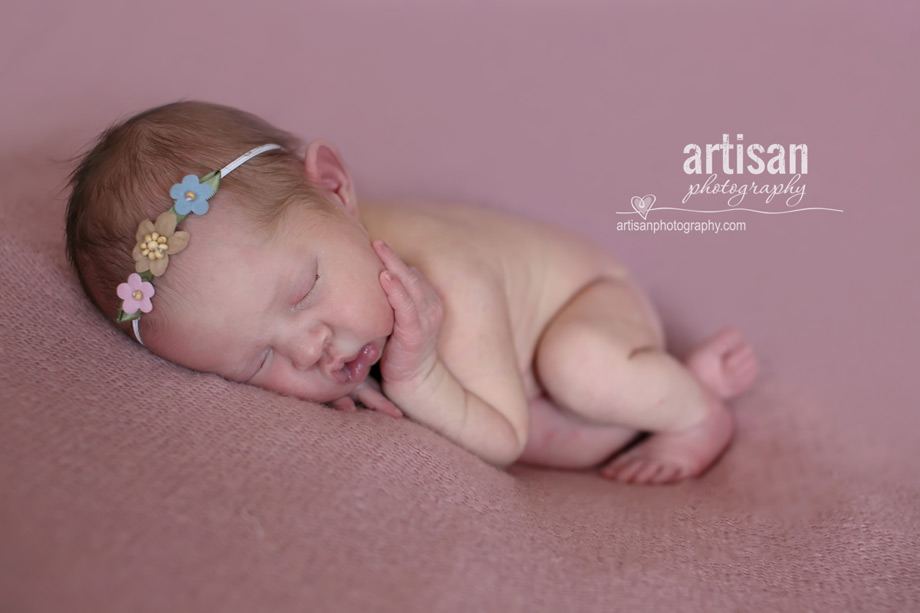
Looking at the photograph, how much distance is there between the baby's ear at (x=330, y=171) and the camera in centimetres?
134

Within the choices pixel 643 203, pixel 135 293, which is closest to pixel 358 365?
pixel 135 293

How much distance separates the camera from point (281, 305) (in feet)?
3.90

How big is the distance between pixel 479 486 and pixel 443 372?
26 centimetres

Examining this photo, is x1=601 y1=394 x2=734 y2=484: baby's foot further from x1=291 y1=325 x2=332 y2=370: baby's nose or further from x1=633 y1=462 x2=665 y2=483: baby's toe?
x1=291 y1=325 x2=332 y2=370: baby's nose

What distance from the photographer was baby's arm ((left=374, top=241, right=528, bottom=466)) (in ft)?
4.17

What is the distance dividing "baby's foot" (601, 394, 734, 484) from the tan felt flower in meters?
0.98

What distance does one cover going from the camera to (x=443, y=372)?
1.38 m

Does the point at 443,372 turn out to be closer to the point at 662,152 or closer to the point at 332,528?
the point at 332,528

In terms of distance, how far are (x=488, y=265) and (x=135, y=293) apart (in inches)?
25.6

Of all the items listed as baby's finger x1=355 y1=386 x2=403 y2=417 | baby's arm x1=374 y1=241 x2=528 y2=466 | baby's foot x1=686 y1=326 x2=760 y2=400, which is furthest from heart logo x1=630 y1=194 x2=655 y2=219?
baby's finger x1=355 y1=386 x2=403 y2=417

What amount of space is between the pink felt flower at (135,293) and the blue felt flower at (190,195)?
0.39ft

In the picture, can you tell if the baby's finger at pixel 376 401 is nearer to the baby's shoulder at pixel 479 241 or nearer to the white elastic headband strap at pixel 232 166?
the baby's shoulder at pixel 479 241

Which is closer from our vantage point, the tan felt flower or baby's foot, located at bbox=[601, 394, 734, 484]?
the tan felt flower

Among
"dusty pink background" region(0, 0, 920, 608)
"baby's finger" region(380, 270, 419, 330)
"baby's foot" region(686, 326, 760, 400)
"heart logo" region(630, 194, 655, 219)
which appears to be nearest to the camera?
"baby's finger" region(380, 270, 419, 330)
